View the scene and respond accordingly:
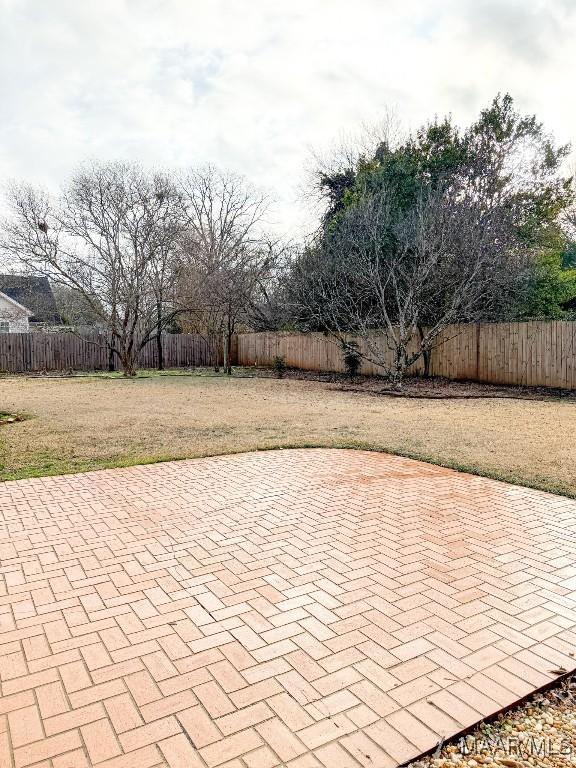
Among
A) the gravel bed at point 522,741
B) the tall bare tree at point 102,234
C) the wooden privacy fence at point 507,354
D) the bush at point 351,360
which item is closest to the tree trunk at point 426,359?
the wooden privacy fence at point 507,354

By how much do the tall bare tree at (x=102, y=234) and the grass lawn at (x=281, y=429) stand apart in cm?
605

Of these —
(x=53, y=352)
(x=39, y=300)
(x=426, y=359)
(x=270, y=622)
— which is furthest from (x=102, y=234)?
(x=270, y=622)

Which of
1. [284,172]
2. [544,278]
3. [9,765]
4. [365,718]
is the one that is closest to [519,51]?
[544,278]

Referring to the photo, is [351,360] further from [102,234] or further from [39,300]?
[39,300]

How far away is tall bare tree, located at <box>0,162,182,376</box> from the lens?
16.3m

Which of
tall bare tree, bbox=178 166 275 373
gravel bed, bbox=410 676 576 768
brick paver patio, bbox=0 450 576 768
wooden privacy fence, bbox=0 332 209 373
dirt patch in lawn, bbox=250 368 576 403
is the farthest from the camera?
wooden privacy fence, bbox=0 332 209 373

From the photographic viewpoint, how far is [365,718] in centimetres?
167

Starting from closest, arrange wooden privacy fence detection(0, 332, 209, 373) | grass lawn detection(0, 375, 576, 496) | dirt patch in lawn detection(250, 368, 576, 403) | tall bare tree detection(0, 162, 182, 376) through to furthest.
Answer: grass lawn detection(0, 375, 576, 496), dirt patch in lawn detection(250, 368, 576, 403), tall bare tree detection(0, 162, 182, 376), wooden privacy fence detection(0, 332, 209, 373)

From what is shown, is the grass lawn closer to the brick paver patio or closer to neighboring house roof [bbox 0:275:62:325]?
the brick paver patio

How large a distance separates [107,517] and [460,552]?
2353mm

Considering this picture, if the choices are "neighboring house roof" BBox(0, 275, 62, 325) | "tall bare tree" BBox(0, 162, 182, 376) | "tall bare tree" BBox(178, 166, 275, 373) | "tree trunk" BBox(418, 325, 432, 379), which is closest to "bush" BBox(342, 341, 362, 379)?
"tree trunk" BBox(418, 325, 432, 379)

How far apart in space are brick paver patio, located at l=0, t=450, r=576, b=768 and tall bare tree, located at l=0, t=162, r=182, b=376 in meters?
14.3

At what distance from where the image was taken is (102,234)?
16734 millimetres

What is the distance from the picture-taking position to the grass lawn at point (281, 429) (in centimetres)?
520
